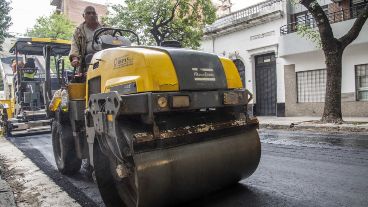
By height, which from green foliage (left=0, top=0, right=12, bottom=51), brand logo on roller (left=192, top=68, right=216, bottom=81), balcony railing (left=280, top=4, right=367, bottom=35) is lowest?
brand logo on roller (left=192, top=68, right=216, bottom=81)

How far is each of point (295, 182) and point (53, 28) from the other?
32.4m

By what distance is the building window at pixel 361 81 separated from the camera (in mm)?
14953

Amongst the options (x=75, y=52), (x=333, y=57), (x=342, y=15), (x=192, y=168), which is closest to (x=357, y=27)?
(x=333, y=57)

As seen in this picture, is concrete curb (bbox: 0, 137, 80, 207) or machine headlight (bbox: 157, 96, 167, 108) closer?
machine headlight (bbox: 157, 96, 167, 108)

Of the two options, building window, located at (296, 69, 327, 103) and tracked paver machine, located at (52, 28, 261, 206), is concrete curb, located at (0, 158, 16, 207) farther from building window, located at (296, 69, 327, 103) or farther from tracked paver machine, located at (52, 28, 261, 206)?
building window, located at (296, 69, 327, 103)

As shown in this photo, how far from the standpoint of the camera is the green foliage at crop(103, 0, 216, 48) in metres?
18.4

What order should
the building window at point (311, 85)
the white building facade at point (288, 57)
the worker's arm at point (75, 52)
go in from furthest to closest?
the building window at point (311, 85), the white building facade at point (288, 57), the worker's arm at point (75, 52)

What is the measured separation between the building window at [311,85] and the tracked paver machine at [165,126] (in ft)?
44.8

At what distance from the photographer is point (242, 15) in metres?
20.2

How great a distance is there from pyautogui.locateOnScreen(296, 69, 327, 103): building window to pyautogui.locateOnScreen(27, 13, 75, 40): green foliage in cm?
2343

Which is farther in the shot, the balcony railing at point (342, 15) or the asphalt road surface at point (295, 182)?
the balcony railing at point (342, 15)

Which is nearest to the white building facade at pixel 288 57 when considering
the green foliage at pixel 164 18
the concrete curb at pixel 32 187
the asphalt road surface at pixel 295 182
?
the green foliage at pixel 164 18

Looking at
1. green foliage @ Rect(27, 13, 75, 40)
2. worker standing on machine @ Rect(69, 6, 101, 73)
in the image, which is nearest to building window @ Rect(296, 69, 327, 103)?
worker standing on machine @ Rect(69, 6, 101, 73)

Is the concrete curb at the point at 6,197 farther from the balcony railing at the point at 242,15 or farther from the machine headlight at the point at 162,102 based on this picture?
the balcony railing at the point at 242,15
